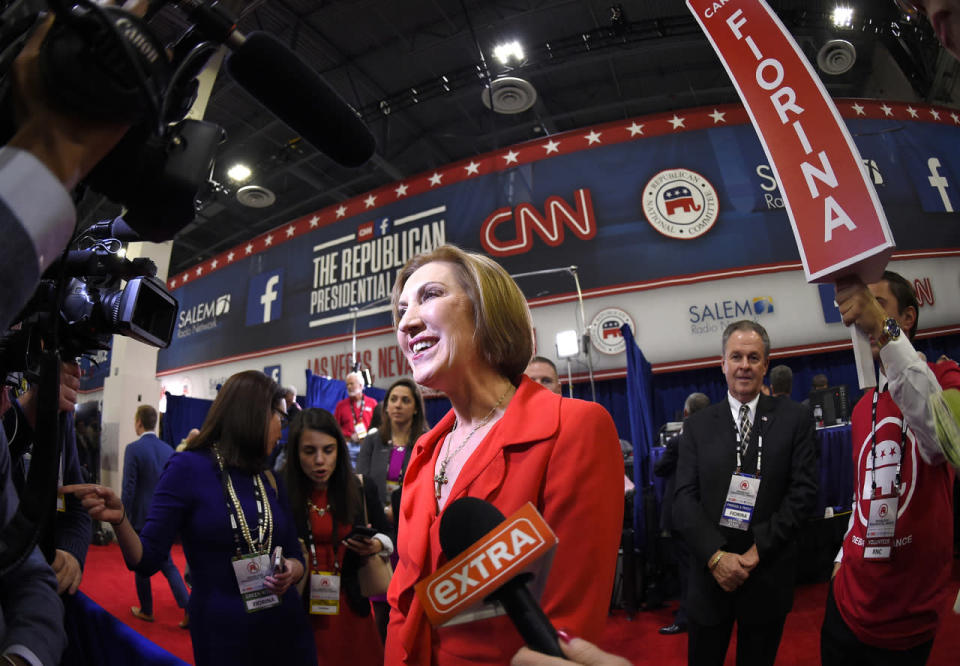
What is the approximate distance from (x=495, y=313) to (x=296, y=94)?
1.78ft

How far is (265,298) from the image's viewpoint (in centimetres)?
1034

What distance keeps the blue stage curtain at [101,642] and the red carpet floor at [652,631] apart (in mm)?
2100

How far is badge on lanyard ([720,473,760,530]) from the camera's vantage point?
6.60ft

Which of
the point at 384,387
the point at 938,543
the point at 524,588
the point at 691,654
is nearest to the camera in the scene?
the point at 524,588

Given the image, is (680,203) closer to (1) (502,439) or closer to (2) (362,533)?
(2) (362,533)

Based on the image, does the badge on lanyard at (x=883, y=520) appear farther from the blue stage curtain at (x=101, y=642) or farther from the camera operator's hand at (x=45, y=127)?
the camera operator's hand at (x=45, y=127)

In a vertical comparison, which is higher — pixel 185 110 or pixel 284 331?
pixel 284 331

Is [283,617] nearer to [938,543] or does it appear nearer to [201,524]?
[201,524]

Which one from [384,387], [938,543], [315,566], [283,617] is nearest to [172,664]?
[283,617]

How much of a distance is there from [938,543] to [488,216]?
7469 millimetres

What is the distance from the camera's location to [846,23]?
7992 millimetres

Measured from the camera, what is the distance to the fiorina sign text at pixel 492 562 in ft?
1.58

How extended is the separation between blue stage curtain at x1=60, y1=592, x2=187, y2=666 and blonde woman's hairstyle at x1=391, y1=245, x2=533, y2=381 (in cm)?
99

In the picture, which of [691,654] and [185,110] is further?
[691,654]
